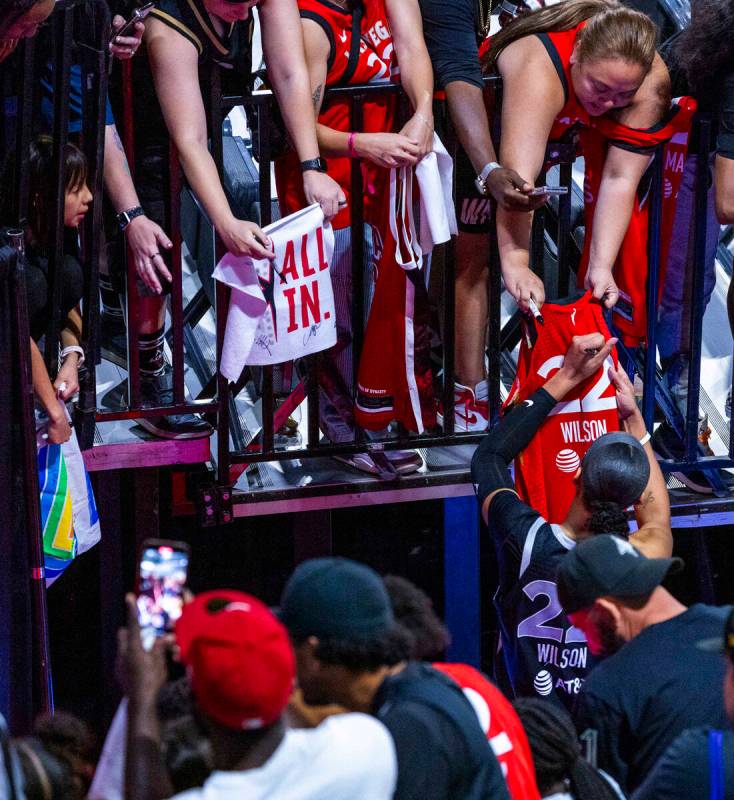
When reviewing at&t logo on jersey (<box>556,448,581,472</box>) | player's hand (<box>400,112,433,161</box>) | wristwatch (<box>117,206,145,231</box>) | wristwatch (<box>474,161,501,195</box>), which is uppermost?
player's hand (<box>400,112,433,161</box>)

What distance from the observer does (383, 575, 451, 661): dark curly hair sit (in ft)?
9.11

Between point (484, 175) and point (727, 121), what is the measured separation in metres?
0.84

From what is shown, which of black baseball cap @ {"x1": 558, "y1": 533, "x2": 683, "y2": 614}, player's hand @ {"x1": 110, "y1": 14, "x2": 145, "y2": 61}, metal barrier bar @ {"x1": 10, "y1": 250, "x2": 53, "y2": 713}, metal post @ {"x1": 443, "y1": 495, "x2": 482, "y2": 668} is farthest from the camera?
metal post @ {"x1": 443, "y1": 495, "x2": 482, "y2": 668}

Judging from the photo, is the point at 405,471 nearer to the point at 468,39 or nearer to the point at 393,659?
the point at 468,39

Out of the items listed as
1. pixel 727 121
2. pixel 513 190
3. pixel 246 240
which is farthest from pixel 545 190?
pixel 246 240

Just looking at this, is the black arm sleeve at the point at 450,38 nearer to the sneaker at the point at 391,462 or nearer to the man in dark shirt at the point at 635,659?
the sneaker at the point at 391,462

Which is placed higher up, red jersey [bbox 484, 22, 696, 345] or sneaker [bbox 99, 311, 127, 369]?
red jersey [bbox 484, 22, 696, 345]

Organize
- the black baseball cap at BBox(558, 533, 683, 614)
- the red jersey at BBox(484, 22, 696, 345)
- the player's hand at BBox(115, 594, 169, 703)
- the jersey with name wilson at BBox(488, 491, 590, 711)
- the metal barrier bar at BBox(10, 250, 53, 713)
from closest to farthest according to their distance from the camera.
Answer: the player's hand at BBox(115, 594, 169, 703)
the black baseball cap at BBox(558, 533, 683, 614)
the metal barrier bar at BBox(10, 250, 53, 713)
the jersey with name wilson at BBox(488, 491, 590, 711)
the red jersey at BBox(484, 22, 696, 345)

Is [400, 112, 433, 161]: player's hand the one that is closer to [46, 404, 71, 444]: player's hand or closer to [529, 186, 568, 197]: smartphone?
[529, 186, 568, 197]: smartphone

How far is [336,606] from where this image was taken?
244cm

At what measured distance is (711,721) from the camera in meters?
2.78

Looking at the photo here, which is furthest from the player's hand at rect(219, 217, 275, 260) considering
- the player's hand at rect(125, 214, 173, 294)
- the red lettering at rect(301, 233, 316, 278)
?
the player's hand at rect(125, 214, 173, 294)

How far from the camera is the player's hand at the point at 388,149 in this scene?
14.0ft

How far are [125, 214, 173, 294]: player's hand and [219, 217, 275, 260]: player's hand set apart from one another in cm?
24
